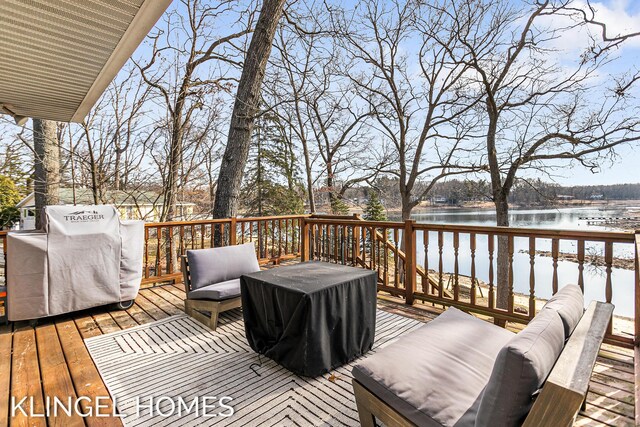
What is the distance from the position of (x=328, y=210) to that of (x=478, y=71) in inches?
295

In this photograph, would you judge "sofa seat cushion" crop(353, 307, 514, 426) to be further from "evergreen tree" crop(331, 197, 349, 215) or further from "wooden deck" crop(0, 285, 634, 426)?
"evergreen tree" crop(331, 197, 349, 215)

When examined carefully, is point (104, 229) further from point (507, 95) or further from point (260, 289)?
point (507, 95)

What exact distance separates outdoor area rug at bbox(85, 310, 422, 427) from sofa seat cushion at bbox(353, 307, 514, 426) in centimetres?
56

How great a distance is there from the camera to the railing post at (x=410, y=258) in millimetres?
3742

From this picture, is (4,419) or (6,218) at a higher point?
(6,218)

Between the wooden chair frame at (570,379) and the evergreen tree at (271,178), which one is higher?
the evergreen tree at (271,178)

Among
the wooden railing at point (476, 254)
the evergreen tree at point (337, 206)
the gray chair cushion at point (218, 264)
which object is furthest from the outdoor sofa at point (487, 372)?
the evergreen tree at point (337, 206)

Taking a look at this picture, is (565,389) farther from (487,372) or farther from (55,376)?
(55,376)

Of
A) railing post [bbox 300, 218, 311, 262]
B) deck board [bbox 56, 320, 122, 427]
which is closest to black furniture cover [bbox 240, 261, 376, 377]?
deck board [bbox 56, 320, 122, 427]

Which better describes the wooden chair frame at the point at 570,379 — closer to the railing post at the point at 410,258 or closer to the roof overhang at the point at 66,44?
the railing post at the point at 410,258

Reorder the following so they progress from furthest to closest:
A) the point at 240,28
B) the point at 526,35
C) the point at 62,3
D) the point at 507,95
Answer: the point at 507,95
the point at 526,35
the point at 240,28
the point at 62,3

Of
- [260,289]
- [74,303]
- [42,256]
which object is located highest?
[42,256]

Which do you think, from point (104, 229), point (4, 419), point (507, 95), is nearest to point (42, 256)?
point (104, 229)

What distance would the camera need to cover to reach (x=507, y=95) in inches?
392
